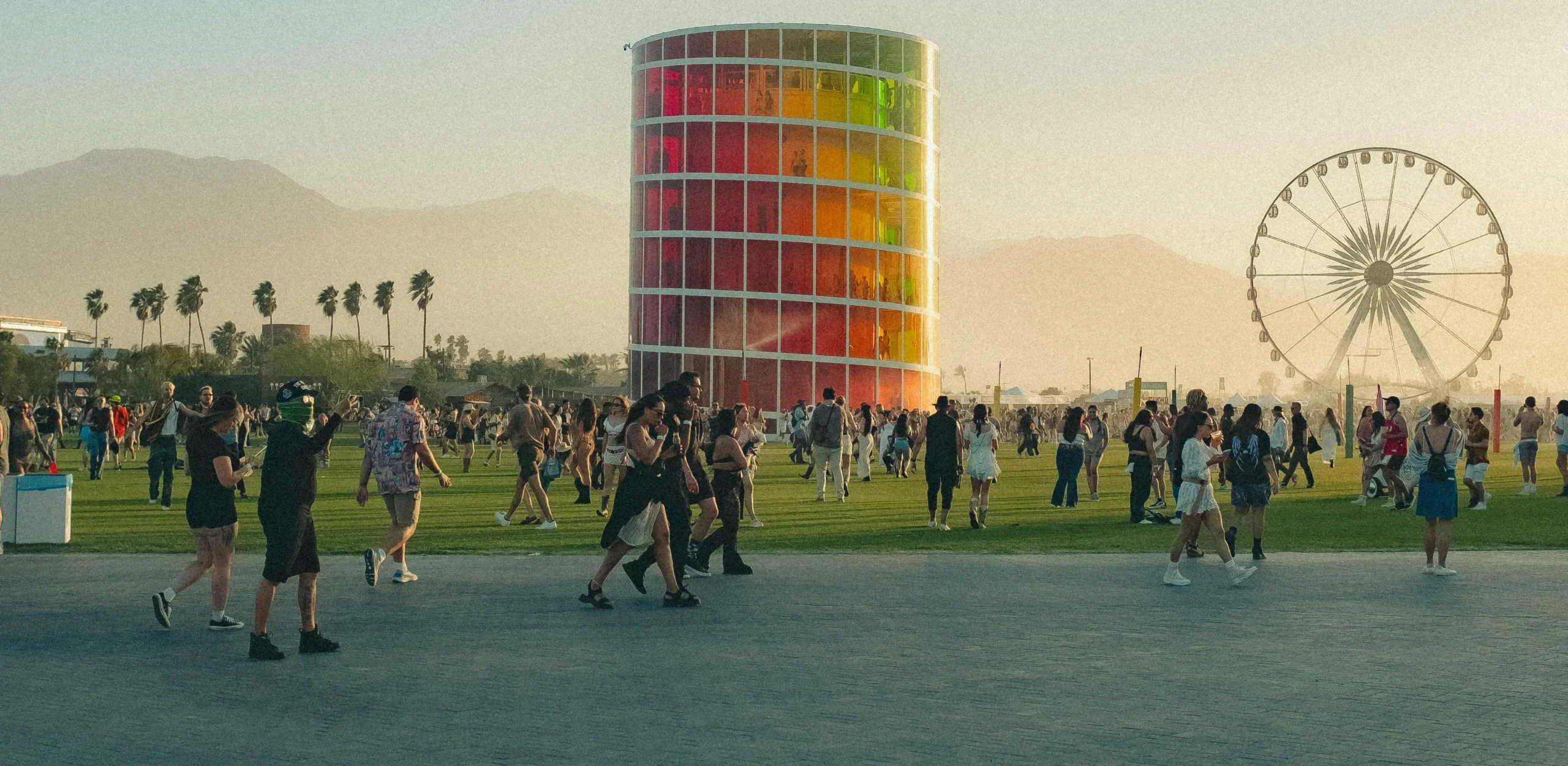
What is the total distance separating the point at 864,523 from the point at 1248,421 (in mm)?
6832

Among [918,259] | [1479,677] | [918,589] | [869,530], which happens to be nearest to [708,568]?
[918,589]

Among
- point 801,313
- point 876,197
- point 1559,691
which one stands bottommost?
point 1559,691

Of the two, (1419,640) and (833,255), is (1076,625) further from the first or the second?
(833,255)

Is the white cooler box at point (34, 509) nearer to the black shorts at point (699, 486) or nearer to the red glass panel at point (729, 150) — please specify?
the black shorts at point (699, 486)

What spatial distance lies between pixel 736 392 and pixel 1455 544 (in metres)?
61.9

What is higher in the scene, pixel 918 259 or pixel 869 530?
pixel 918 259

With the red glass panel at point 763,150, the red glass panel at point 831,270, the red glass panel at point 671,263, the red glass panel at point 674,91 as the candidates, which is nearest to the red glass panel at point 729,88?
the red glass panel at point 763,150

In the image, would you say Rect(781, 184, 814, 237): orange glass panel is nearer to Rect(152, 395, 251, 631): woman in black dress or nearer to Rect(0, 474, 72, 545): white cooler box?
Rect(0, 474, 72, 545): white cooler box

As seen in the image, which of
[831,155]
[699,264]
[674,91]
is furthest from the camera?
[831,155]

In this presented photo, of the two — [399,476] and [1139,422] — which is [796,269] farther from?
[399,476]

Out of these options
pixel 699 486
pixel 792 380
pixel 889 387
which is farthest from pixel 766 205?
pixel 699 486

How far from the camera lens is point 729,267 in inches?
3086

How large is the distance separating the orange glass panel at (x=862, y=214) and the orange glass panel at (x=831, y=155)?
1.38 metres

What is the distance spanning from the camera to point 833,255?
7969 centimetres
